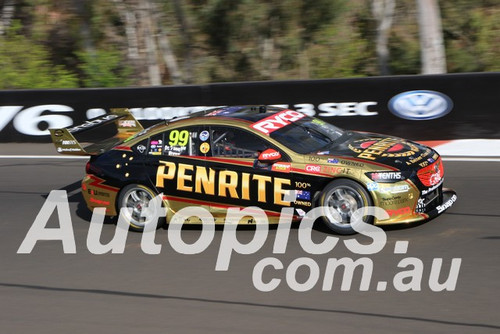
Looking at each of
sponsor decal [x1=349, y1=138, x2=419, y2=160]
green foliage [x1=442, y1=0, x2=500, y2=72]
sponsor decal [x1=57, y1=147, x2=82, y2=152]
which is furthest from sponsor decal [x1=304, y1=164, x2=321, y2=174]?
green foliage [x1=442, y1=0, x2=500, y2=72]

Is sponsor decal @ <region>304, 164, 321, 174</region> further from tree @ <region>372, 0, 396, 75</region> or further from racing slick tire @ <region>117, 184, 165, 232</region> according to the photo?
tree @ <region>372, 0, 396, 75</region>

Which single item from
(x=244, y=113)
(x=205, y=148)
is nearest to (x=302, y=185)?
(x=205, y=148)

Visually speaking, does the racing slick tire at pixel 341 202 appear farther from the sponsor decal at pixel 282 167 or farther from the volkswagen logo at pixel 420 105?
the volkswagen logo at pixel 420 105

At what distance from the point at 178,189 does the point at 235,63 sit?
1488cm

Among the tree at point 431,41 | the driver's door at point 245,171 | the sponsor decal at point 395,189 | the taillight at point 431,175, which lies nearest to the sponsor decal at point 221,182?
the driver's door at point 245,171

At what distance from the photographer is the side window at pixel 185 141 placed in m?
8.75

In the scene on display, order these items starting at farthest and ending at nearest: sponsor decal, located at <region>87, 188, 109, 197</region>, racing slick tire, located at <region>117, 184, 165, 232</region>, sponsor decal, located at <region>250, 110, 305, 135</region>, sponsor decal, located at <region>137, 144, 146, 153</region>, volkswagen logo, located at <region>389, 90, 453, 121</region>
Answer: volkswagen logo, located at <region>389, 90, 453, 121</region> < sponsor decal, located at <region>87, 188, 109, 197</region> < sponsor decal, located at <region>137, 144, 146, 153</region> < racing slick tire, located at <region>117, 184, 165, 232</region> < sponsor decal, located at <region>250, 110, 305, 135</region>

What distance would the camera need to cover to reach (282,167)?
8.23 meters

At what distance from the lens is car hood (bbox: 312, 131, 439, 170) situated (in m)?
8.04

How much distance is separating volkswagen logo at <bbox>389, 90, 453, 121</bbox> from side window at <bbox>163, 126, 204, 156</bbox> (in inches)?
204

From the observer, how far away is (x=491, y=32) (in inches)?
832

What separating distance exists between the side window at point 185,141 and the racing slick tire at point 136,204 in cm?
57

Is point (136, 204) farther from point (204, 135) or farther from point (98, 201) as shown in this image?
point (204, 135)

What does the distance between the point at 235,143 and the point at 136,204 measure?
1.49 metres
